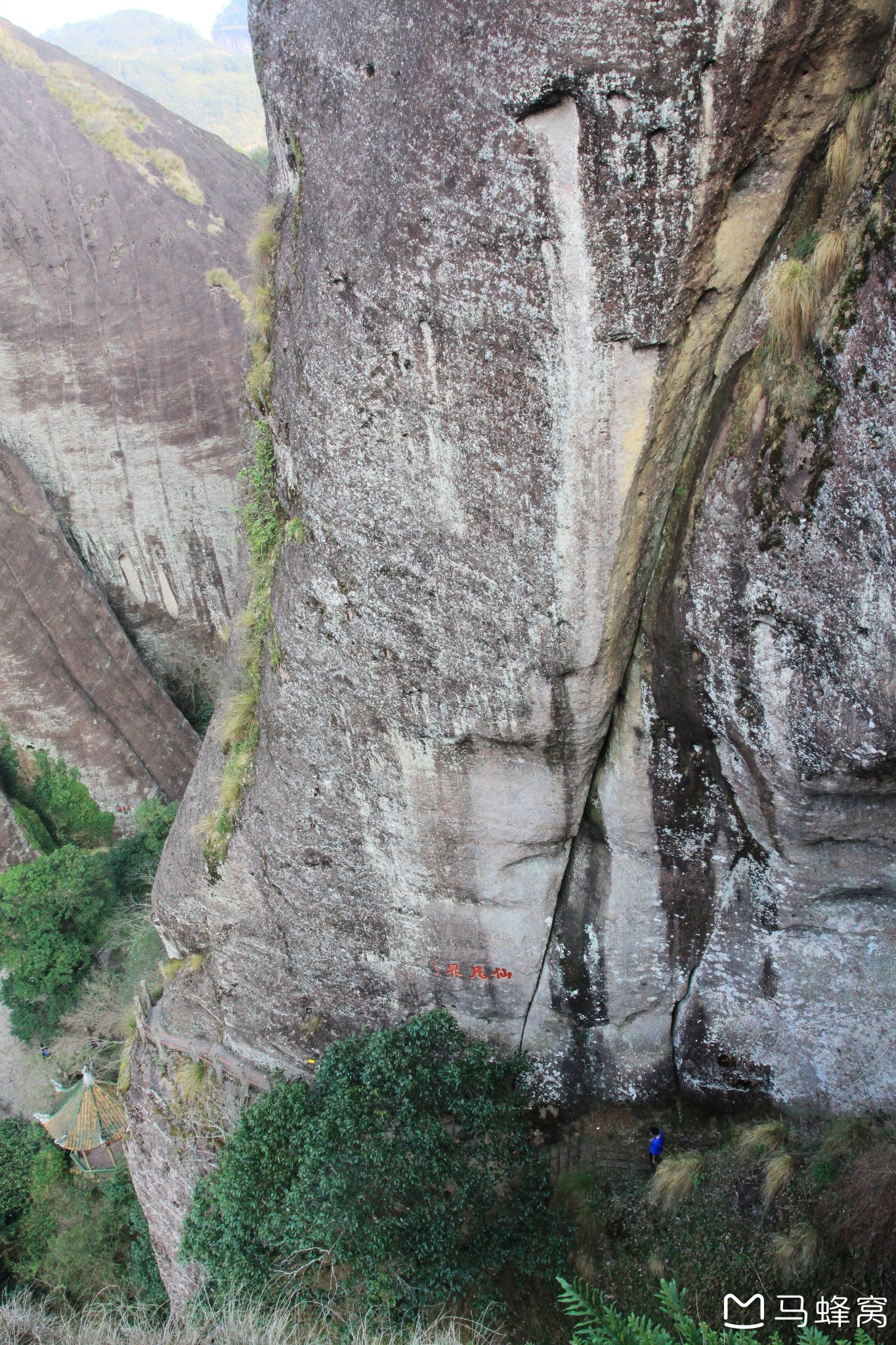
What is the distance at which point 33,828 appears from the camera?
1666 centimetres

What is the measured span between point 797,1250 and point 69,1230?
10.4 meters

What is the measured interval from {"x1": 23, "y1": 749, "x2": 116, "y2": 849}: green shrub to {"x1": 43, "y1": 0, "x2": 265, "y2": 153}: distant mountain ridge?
162ft

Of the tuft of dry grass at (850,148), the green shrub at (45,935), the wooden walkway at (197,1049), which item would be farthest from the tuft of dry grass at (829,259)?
the green shrub at (45,935)

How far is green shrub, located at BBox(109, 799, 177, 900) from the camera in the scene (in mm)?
16891

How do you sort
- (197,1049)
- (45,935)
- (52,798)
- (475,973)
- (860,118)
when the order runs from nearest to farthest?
(860,118) < (475,973) < (197,1049) < (45,935) < (52,798)

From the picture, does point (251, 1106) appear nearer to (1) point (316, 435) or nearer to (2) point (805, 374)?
(1) point (316, 435)

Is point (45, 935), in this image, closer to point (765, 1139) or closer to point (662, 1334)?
point (765, 1139)

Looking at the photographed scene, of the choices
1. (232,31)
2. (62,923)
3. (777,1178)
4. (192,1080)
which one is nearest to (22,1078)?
(62,923)

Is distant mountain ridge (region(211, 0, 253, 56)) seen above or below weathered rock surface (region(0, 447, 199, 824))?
above

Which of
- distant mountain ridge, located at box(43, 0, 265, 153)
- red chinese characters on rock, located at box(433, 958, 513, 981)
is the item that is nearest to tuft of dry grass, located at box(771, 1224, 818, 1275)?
red chinese characters on rock, located at box(433, 958, 513, 981)

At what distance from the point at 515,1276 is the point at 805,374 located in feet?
22.3

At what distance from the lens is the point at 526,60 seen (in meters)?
4.43

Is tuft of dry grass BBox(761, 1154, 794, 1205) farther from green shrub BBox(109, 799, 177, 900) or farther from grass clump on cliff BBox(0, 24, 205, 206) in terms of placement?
grass clump on cliff BBox(0, 24, 205, 206)

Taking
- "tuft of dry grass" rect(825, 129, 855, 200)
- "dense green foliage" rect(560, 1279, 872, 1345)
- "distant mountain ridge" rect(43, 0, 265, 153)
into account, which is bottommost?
"dense green foliage" rect(560, 1279, 872, 1345)
